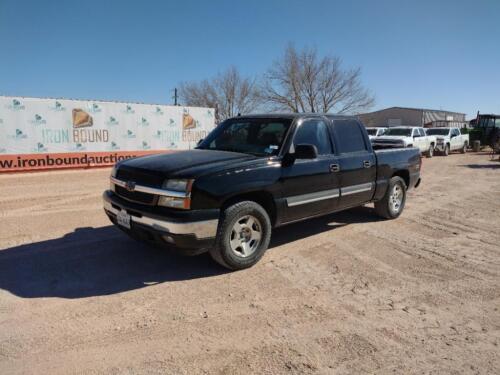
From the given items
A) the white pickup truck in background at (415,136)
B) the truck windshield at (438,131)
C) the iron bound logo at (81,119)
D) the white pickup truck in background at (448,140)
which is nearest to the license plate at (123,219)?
the iron bound logo at (81,119)

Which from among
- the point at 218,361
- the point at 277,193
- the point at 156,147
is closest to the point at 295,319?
the point at 218,361

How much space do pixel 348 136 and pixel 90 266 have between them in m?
4.07

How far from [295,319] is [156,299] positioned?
1379 mm

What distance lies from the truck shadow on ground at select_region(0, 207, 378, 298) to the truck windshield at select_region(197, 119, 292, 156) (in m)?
1.45

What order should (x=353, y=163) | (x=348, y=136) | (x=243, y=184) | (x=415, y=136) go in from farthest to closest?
(x=415, y=136)
(x=348, y=136)
(x=353, y=163)
(x=243, y=184)

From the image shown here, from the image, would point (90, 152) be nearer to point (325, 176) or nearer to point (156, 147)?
point (156, 147)

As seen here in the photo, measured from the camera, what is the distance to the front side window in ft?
16.8

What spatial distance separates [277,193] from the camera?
15.4 ft

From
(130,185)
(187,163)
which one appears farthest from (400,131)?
(130,185)

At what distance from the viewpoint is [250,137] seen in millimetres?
5238

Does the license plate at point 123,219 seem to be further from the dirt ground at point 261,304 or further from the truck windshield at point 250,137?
the truck windshield at point 250,137

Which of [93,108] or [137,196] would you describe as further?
[93,108]

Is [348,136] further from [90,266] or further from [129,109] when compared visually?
[129,109]

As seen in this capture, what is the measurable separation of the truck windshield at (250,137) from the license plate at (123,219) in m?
1.61
